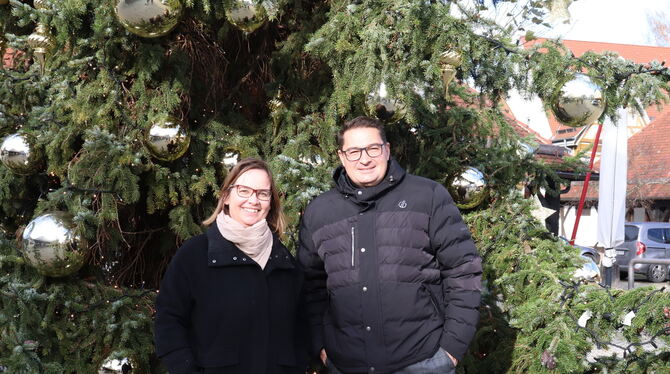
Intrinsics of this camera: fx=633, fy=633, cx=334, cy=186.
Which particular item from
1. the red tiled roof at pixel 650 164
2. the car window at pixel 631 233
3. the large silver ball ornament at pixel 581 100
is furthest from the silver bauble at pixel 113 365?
the red tiled roof at pixel 650 164

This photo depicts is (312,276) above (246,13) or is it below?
below

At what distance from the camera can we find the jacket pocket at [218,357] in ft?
7.85

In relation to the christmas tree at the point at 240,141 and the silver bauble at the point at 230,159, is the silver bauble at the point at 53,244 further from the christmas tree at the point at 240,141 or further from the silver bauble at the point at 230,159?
the silver bauble at the point at 230,159

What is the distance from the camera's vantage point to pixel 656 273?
656 inches

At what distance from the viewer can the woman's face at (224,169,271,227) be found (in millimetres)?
2525

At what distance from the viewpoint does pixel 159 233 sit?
14.3ft

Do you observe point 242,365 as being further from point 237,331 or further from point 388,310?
point 388,310

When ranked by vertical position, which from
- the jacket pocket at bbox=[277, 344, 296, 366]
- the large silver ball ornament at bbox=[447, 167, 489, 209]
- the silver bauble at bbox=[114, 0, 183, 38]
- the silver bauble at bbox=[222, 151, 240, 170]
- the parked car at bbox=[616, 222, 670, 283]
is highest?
the silver bauble at bbox=[114, 0, 183, 38]

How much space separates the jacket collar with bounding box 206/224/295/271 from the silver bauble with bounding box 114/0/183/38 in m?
1.36

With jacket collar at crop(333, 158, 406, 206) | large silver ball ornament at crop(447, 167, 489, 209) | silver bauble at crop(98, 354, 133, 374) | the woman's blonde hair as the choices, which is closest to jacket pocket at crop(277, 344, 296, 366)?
the woman's blonde hair

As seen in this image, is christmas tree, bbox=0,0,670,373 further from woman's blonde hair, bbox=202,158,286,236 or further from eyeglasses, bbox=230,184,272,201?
eyeglasses, bbox=230,184,272,201

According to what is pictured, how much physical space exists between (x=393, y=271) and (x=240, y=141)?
1683 mm

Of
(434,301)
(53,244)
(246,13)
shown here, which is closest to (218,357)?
(434,301)

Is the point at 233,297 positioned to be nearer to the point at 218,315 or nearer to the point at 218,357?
the point at 218,315
